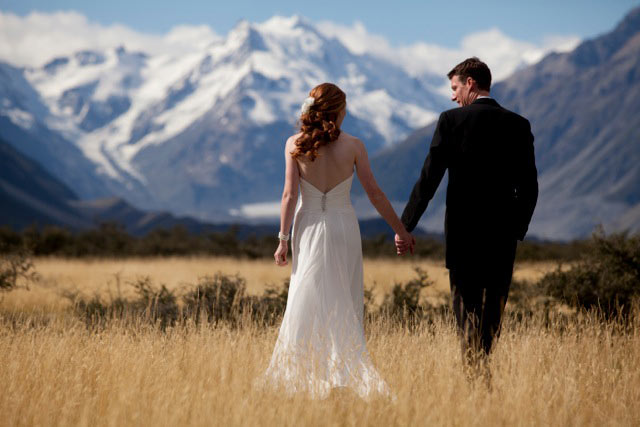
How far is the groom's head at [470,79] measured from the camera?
623 centimetres

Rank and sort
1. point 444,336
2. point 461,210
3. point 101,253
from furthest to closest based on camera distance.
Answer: point 101,253, point 444,336, point 461,210

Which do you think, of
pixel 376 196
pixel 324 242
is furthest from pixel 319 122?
pixel 324 242

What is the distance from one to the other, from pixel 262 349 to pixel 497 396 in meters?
2.40

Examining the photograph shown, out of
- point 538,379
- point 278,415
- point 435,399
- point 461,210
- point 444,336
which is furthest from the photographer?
point 444,336

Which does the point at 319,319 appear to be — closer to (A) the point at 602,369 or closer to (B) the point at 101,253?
(A) the point at 602,369

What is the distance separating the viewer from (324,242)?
6172 mm

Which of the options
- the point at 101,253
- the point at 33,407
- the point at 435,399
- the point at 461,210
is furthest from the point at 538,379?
the point at 101,253

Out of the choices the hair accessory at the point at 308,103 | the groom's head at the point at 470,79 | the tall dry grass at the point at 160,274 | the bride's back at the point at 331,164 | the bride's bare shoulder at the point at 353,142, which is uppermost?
the groom's head at the point at 470,79

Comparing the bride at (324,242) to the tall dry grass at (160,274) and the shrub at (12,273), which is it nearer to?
the shrub at (12,273)

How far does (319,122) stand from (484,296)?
185 cm

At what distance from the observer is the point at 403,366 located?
19.8 feet

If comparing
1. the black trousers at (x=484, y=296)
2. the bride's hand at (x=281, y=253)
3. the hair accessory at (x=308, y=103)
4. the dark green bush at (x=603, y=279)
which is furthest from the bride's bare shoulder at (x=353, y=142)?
the dark green bush at (x=603, y=279)

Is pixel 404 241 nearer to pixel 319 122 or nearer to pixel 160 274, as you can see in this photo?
pixel 319 122

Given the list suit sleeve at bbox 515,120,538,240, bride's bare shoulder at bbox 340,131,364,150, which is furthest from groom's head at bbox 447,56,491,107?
A: bride's bare shoulder at bbox 340,131,364,150
